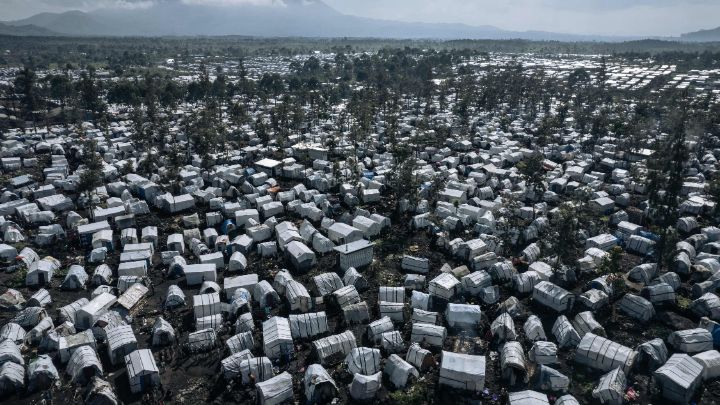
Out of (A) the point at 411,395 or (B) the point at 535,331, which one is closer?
(A) the point at 411,395

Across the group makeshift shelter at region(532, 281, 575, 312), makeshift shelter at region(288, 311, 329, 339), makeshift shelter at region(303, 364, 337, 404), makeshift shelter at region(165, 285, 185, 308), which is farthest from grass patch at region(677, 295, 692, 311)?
makeshift shelter at region(165, 285, 185, 308)

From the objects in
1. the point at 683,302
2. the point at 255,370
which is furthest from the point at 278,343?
the point at 683,302

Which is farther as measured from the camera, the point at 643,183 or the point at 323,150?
the point at 323,150

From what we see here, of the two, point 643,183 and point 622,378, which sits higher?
point 643,183

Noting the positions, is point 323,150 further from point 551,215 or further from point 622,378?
point 622,378

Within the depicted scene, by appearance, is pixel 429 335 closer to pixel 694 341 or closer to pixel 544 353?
pixel 544 353

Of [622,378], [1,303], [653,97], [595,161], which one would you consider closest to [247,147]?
[1,303]

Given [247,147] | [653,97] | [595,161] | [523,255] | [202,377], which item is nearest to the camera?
[202,377]
